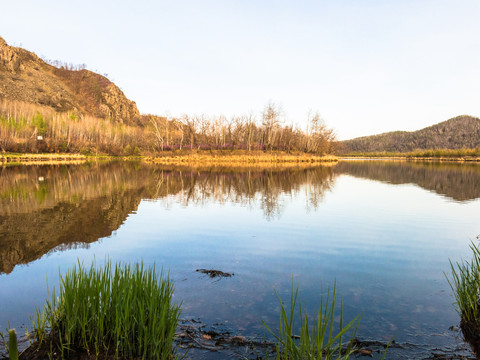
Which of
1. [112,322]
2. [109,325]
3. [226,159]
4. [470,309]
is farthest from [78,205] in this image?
[226,159]

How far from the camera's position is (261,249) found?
33.4 feet

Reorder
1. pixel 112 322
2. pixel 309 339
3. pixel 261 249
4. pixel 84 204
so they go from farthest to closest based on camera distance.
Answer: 1. pixel 84 204
2. pixel 261 249
3. pixel 112 322
4. pixel 309 339

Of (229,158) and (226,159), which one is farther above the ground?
(229,158)

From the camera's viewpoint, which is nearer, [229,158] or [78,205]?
[78,205]

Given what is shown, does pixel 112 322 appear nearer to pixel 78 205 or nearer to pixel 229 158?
pixel 78 205

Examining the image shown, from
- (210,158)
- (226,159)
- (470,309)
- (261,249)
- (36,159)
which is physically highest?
(210,158)

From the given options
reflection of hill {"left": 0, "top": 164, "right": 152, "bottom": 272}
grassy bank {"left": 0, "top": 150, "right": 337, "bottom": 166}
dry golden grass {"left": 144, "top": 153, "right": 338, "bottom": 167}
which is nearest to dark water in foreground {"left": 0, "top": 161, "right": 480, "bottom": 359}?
reflection of hill {"left": 0, "top": 164, "right": 152, "bottom": 272}

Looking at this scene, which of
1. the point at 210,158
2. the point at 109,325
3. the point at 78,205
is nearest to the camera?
the point at 109,325

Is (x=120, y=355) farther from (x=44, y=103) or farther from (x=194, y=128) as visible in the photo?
(x=44, y=103)

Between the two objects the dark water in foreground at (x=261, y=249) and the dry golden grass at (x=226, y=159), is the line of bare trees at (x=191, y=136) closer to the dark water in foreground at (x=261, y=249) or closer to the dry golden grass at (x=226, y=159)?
the dry golden grass at (x=226, y=159)

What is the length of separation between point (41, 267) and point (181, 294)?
400 cm

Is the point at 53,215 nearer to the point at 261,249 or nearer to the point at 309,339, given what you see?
the point at 261,249

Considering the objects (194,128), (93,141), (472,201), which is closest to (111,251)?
(472,201)

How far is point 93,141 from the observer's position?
3989 inches
